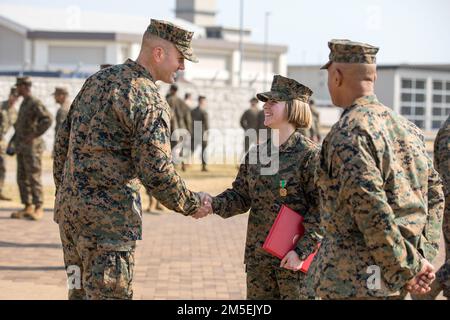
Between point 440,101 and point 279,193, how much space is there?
58.0 meters

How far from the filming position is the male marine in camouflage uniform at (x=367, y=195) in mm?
4594

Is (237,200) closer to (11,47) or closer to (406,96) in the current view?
(11,47)

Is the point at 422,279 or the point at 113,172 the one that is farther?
the point at 113,172

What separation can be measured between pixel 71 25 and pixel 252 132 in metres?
38.9

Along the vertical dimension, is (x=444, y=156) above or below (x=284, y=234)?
above

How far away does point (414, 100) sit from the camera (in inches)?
2367

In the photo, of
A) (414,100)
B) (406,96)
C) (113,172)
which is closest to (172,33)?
(113,172)

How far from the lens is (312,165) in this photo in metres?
6.04

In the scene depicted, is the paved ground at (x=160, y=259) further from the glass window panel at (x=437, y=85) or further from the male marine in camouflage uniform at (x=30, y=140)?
the glass window panel at (x=437, y=85)

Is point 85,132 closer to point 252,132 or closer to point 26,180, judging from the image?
point 26,180

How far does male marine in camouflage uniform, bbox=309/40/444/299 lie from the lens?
15.1 ft

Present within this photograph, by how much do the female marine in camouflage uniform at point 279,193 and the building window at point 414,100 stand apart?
53881 mm

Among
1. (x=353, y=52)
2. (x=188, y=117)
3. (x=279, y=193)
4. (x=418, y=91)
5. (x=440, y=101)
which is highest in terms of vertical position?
(x=353, y=52)
